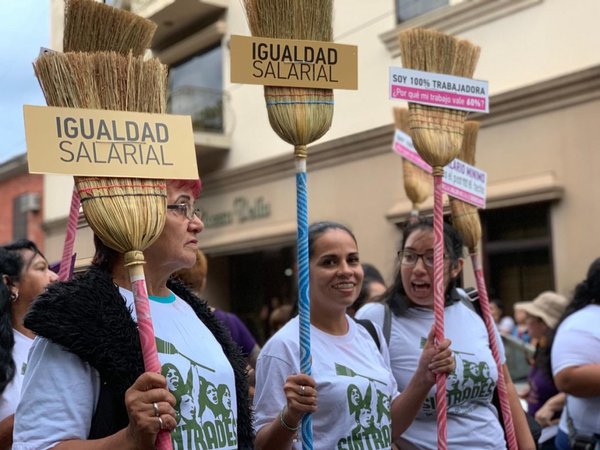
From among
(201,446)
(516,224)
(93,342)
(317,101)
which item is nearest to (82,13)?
(317,101)

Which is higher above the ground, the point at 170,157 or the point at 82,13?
the point at 82,13

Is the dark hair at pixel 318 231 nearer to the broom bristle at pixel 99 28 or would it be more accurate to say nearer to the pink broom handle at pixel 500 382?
the pink broom handle at pixel 500 382

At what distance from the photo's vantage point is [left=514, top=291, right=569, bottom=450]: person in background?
4.68 meters

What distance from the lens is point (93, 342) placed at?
6.19ft

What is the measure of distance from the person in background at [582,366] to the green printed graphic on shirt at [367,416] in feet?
4.82

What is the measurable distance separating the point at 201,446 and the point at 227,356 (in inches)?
12.9

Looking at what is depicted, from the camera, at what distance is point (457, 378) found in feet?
10.6

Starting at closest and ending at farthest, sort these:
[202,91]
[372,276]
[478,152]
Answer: [372,276]
[478,152]
[202,91]

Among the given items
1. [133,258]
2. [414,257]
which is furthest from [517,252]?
[133,258]

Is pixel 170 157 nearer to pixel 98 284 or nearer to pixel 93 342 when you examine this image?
pixel 98 284

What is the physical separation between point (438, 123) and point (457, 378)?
1.02 metres

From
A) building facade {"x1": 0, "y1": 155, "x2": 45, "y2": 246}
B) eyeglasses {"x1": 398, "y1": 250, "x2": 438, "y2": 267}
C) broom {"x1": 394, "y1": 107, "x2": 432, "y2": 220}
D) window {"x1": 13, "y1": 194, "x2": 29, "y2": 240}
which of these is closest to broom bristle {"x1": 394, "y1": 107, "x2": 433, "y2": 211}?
broom {"x1": 394, "y1": 107, "x2": 432, "y2": 220}

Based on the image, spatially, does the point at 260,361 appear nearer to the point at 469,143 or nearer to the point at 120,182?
the point at 120,182

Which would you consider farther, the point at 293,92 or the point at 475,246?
the point at 475,246
